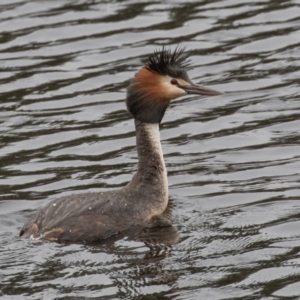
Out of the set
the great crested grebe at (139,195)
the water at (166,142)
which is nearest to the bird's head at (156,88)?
the great crested grebe at (139,195)

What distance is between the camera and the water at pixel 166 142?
33.2 ft

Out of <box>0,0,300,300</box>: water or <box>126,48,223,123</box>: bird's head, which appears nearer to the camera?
<box>0,0,300,300</box>: water

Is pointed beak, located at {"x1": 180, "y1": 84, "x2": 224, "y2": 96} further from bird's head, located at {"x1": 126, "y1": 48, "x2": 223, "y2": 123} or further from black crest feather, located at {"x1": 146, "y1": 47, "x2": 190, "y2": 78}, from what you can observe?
black crest feather, located at {"x1": 146, "y1": 47, "x2": 190, "y2": 78}

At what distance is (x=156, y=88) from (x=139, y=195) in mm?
1161

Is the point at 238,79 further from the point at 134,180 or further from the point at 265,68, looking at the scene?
the point at 134,180

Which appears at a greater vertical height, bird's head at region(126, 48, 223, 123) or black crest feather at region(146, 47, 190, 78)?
black crest feather at region(146, 47, 190, 78)

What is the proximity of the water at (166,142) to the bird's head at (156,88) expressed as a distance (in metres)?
1.00

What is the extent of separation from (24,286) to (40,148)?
13.7ft

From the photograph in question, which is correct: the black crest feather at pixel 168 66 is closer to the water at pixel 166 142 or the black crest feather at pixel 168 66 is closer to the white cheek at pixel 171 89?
the white cheek at pixel 171 89

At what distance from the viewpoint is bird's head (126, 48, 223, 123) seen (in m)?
12.1

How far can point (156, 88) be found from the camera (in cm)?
1216

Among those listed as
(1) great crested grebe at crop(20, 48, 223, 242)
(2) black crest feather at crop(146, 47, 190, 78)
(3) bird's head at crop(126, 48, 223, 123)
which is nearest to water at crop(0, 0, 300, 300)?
(1) great crested grebe at crop(20, 48, 223, 242)

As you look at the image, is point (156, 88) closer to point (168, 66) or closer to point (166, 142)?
point (168, 66)

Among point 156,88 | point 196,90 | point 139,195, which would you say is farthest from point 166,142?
point 139,195
